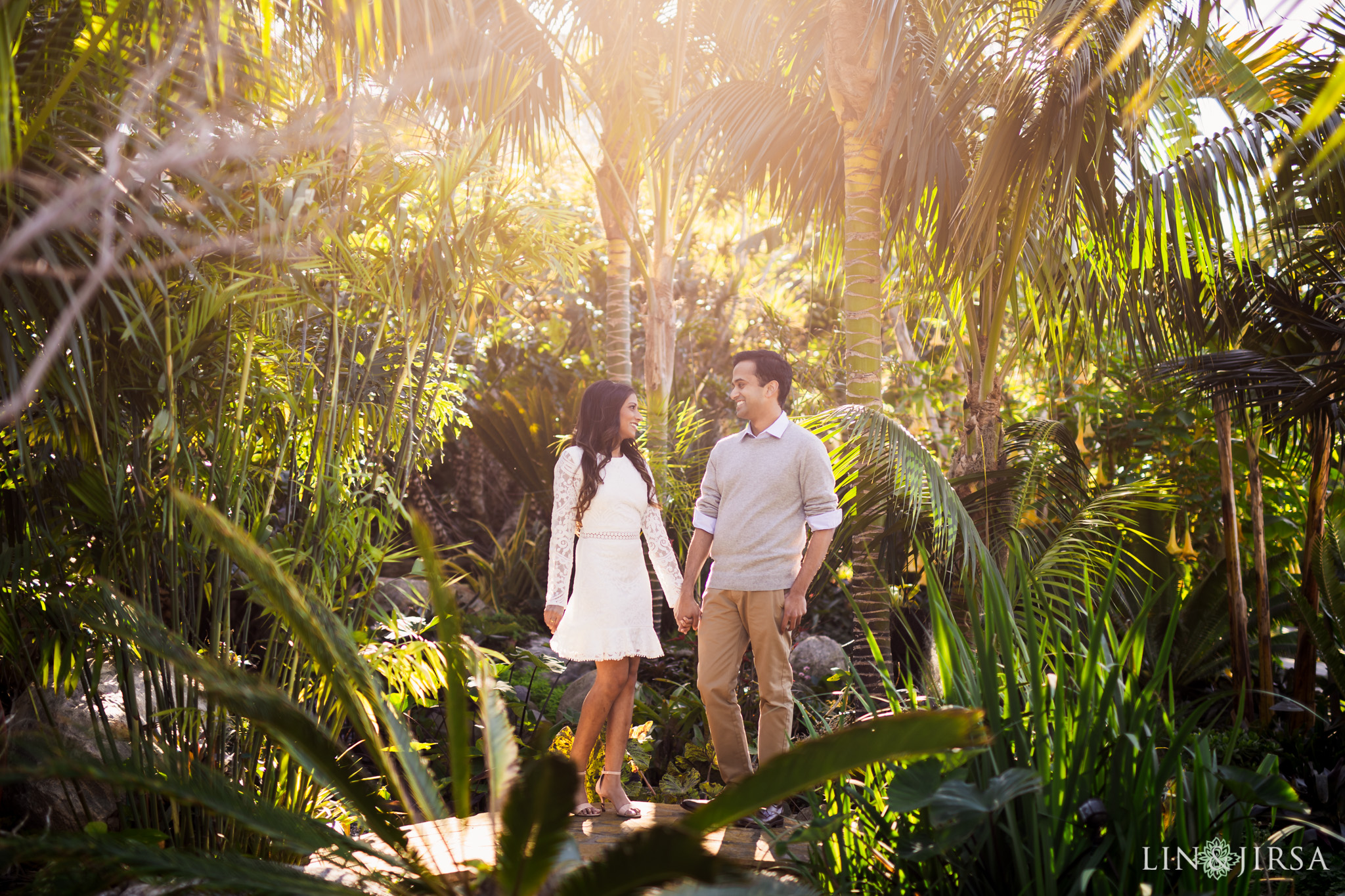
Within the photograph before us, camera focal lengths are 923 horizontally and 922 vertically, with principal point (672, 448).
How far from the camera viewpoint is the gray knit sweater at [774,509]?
366 cm

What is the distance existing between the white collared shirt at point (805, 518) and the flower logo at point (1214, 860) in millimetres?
1681

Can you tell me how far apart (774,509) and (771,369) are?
578 mm

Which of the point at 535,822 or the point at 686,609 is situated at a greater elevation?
Answer: the point at 686,609

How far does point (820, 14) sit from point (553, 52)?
181 centimetres

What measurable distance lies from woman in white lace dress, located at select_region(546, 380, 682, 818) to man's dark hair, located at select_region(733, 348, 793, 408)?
516 millimetres

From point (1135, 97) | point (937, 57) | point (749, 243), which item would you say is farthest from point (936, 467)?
point (749, 243)

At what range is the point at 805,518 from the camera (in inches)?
146

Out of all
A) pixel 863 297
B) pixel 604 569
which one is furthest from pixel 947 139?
pixel 604 569

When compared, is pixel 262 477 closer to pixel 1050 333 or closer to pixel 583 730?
pixel 583 730

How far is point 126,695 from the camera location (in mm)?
3174

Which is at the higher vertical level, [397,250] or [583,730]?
[397,250]

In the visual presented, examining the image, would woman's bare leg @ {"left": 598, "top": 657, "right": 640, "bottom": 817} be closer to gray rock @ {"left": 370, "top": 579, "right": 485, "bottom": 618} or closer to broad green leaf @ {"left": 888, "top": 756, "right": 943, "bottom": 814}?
broad green leaf @ {"left": 888, "top": 756, "right": 943, "bottom": 814}

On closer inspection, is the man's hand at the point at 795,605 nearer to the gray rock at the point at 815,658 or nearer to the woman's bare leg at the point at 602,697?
the woman's bare leg at the point at 602,697

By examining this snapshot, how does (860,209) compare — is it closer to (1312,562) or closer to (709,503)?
(709,503)
